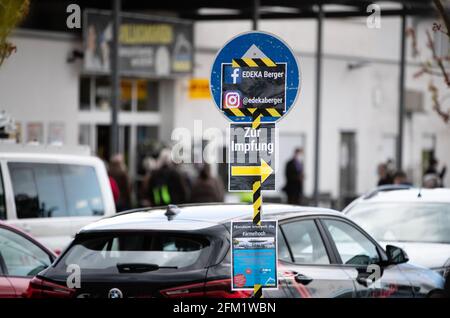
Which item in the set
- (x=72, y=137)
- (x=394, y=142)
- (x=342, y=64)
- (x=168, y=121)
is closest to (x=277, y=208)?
(x=72, y=137)

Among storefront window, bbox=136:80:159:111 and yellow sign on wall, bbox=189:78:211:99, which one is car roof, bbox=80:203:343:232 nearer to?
storefront window, bbox=136:80:159:111

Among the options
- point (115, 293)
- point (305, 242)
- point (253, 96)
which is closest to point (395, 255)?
point (305, 242)

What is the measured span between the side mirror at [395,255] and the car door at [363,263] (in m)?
0.06

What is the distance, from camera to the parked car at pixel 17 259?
8.86 meters

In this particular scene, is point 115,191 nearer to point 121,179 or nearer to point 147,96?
point 121,179

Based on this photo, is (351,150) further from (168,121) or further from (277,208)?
(277,208)

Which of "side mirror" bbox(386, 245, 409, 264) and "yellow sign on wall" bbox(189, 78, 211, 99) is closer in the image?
"side mirror" bbox(386, 245, 409, 264)

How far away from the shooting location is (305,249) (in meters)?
8.07

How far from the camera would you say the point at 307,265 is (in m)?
7.92

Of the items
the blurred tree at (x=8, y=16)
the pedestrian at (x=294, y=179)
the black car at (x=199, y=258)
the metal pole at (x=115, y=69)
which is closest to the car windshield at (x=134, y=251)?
the black car at (x=199, y=258)

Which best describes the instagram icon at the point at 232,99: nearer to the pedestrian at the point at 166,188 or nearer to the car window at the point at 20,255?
the car window at the point at 20,255

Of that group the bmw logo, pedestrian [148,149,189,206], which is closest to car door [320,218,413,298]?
the bmw logo

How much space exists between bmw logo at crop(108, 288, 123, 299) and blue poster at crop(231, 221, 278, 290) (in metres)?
0.80

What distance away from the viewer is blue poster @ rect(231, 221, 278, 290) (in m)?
7.42
